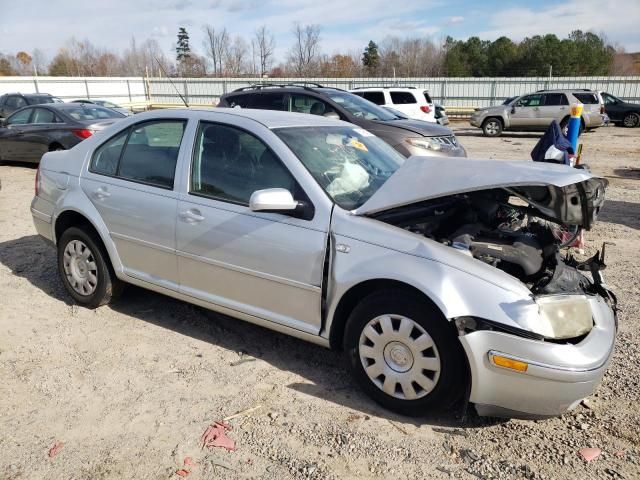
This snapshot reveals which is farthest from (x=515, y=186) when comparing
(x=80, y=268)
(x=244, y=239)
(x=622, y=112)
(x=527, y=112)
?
(x=622, y=112)

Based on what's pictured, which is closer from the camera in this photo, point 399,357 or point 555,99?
point 399,357

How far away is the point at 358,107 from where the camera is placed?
30.9 ft

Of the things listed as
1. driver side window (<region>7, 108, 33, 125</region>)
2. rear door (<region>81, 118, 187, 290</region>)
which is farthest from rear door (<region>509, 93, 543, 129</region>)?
rear door (<region>81, 118, 187, 290</region>)

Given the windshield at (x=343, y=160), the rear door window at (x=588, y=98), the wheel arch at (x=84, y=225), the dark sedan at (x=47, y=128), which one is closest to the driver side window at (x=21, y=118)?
the dark sedan at (x=47, y=128)

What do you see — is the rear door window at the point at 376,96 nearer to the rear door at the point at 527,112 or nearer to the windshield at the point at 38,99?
the rear door at the point at 527,112

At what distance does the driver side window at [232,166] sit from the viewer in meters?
3.44

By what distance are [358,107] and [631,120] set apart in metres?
18.7

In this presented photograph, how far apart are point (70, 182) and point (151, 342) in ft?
5.19

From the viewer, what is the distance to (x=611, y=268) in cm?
546

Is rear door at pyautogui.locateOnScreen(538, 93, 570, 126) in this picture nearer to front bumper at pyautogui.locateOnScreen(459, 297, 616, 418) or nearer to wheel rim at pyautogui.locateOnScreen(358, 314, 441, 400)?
front bumper at pyautogui.locateOnScreen(459, 297, 616, 418)

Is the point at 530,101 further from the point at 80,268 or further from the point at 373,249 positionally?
the point at 373,249

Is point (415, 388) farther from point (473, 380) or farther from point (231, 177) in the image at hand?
point (231, 177)

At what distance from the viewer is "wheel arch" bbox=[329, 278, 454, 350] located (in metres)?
2.88

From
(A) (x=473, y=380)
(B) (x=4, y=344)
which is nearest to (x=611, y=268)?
(A) (x=473, y=380)
